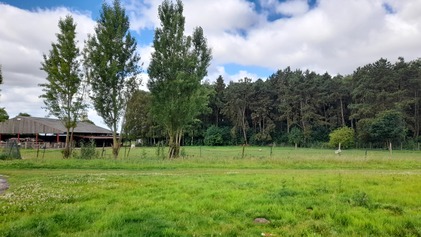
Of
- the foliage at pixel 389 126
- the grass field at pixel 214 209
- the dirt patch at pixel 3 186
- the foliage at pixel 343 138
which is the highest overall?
the foliage at pixel 389 126

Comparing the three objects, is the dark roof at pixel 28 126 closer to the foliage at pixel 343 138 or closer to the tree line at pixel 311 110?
the tree line at pixel 311 110

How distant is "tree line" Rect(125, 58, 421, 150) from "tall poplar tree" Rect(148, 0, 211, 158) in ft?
101

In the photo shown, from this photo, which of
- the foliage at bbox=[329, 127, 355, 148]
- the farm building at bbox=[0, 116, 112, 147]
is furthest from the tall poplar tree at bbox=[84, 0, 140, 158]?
the foliage at bbox=[329, 127, 355, 148]

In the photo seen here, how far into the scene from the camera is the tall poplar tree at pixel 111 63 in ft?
Answer: 94.6

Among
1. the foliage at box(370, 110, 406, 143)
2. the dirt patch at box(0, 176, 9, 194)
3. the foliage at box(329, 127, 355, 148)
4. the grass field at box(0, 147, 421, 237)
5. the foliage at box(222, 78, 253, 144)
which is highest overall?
the foliage at box(222, 78, 253, 144)

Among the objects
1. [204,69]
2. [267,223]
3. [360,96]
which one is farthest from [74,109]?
[360,96]

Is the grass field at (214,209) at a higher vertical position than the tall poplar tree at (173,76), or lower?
lower

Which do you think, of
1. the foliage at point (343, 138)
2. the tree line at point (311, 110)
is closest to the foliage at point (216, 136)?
the tree line at point (311, 110)

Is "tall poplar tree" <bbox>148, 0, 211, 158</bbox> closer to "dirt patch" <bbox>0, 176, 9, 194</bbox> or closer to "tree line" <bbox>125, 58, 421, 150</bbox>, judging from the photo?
"dirt patch" <bbox>0, 176, 9, 194</bbox>

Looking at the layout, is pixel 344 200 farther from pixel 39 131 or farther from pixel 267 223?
pixel 39 131

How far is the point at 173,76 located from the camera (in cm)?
2978

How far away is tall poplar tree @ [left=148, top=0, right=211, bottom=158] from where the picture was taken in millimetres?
29203

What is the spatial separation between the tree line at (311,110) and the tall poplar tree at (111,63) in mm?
32293

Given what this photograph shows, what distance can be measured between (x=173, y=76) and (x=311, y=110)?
6024cm
